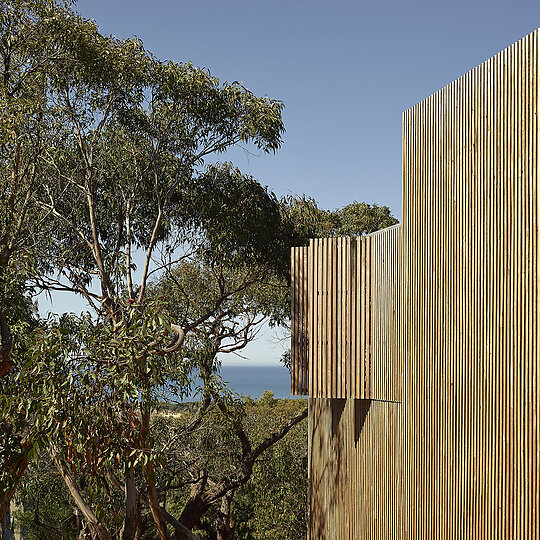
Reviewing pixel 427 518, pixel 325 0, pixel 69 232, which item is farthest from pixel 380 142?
pixel 427 518

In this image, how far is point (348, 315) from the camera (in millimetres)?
5555

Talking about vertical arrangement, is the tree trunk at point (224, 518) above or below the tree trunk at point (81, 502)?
below

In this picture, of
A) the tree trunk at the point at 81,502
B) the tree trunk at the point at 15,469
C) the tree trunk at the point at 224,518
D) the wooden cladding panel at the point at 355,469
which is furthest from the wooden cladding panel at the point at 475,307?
the tree trunk at the point at 224,518

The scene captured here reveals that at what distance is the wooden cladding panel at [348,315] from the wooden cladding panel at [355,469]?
31 cm

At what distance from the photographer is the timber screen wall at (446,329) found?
3410 mm

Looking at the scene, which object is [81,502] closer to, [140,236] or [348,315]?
[140,236]

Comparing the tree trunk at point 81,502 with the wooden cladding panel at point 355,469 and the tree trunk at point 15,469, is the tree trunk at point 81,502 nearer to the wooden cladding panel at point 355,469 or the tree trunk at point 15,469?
the tree trunk at point 15,469

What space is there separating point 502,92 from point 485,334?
141 centimetres

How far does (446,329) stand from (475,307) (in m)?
0.36

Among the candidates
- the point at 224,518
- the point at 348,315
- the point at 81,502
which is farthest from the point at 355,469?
the point at 224,518

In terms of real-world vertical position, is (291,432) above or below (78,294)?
below

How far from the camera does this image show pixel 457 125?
13.4ft

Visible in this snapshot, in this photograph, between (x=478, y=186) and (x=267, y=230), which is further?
(x=267, y=230)

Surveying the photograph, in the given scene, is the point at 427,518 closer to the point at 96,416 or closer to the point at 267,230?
the point at 96,416
